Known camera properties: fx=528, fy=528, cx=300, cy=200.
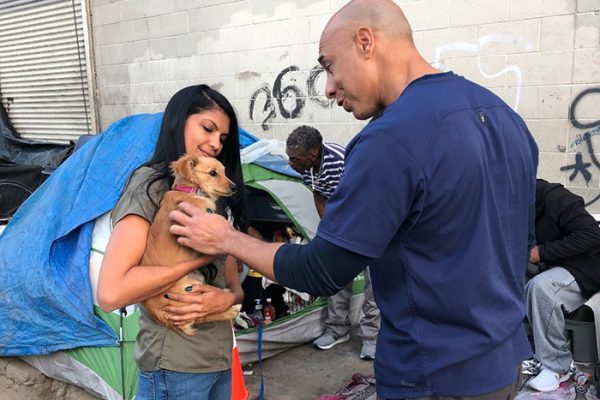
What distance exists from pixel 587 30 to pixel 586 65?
11.0 inches

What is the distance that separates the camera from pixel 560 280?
397 centimetres

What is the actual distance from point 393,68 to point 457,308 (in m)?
0.70

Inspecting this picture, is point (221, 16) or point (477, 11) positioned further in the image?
point (221, 16)

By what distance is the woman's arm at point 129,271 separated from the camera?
5.75 ft

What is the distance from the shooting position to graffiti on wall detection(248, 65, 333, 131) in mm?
6035

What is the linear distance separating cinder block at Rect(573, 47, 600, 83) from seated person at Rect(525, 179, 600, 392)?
1009mm

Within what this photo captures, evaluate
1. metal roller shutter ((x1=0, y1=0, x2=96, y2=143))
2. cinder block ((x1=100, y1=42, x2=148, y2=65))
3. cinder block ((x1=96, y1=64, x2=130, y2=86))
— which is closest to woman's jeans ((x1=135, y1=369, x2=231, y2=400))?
cinder block ((x1=100, y1=42, x2=148, y2=65))

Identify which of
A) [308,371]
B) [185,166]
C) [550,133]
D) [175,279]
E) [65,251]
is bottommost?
[308,371]

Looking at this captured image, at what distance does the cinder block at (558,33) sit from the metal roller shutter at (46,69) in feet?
21.9

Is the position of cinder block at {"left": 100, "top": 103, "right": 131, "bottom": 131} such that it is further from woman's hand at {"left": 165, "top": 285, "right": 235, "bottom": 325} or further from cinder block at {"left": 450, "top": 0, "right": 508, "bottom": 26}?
woman's hand at {"left": 165, "top": 285, "right": 235, "bottom": 325}

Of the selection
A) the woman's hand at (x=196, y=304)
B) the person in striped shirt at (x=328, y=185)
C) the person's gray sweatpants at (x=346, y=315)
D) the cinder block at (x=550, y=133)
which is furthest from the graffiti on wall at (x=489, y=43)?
the woman's hand at (x=196, y=304)

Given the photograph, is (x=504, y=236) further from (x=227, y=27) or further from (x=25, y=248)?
(x=227, y=27)

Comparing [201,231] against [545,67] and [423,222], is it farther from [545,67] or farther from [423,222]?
[545,67]

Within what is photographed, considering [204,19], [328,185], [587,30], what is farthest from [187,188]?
[204,19]
